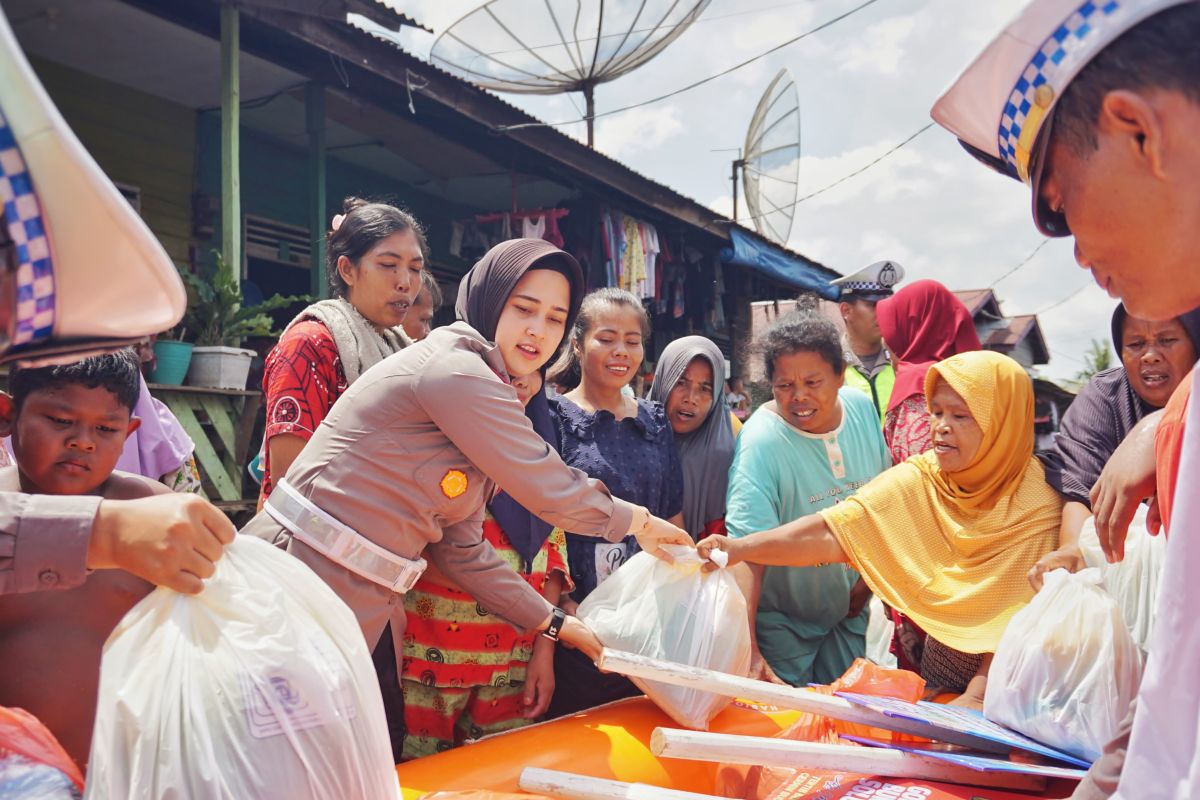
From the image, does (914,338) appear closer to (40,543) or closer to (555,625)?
(555,625)

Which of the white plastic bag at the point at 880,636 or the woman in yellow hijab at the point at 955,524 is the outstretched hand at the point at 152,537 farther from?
the white plastic bag at the point at 880,636

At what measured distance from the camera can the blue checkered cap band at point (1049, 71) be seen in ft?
2.84

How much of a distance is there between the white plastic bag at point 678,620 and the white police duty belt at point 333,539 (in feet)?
2.29

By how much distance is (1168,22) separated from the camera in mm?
832

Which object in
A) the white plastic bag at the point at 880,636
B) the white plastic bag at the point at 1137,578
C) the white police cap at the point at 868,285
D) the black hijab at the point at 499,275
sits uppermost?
the white police cap at the point at 868,285

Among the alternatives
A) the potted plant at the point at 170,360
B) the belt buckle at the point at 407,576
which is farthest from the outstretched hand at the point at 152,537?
the potted plant at the point at 170,360

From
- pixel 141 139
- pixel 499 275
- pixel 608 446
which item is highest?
pixel 141 139

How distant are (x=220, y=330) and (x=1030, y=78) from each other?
514cm

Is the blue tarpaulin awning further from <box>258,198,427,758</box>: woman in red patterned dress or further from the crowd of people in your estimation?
<box>258,198,427,758</box>: woman in red patterned dress

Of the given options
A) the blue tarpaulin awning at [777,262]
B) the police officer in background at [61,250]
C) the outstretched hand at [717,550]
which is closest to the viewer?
the police officer in background at [61,250]

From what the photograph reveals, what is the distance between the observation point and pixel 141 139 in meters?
6.65

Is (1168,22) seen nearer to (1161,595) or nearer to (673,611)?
(1161,595)

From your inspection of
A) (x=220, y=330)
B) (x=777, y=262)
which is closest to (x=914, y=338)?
(x=220, y=330)

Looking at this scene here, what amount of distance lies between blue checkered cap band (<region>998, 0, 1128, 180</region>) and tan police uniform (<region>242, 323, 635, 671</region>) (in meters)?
1.34
